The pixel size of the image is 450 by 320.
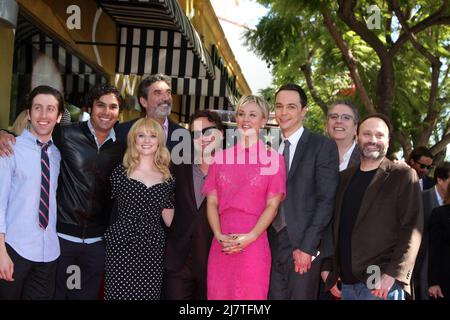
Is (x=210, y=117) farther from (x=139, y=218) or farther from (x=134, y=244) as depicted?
(x=134, y=244)

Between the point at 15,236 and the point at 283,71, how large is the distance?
1376 centimetres

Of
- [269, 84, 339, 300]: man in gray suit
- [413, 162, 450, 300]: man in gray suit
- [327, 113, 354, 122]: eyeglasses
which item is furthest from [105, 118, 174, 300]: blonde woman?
[413, 162, 450, 300]: man in gray suit

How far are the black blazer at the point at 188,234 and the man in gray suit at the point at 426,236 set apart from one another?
82.7 inches

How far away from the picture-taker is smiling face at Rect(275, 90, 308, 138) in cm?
502

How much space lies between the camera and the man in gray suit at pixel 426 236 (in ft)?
20.0

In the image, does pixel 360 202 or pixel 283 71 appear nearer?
pixel 360 202

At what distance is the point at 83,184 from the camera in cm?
510

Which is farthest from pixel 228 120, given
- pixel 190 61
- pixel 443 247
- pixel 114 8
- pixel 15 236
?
pixel 15 236

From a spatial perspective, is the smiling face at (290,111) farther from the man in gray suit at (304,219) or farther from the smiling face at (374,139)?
the smiling face at (374,139)

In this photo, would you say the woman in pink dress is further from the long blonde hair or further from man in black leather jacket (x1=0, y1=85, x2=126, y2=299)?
man in black leather jacket (x1=0, y1=85, x2=126, y2=299)

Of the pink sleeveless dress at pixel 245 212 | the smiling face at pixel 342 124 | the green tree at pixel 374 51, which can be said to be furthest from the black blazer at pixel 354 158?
the green tree at pixel 374 51

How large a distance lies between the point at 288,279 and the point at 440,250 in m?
1.64

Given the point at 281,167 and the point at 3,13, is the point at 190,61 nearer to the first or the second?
the point at 3,13

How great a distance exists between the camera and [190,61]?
38.4ft
